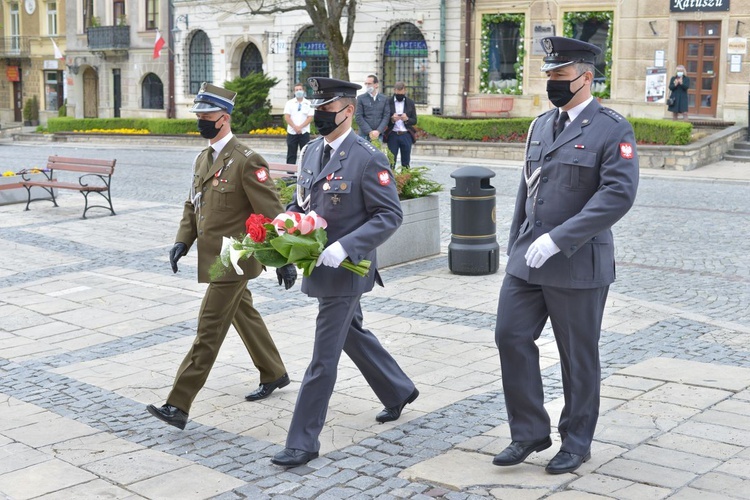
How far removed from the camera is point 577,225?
16.3 feet

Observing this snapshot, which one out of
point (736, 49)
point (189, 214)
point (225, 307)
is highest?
point (736, 49)

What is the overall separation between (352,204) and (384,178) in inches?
8.7

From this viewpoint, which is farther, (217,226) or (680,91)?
(680,91)

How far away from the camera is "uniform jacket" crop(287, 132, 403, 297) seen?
5.59 metres

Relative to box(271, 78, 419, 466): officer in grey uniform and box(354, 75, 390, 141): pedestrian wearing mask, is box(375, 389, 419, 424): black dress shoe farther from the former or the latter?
box(354, 75, 390, 141): pedestrian wearing mask

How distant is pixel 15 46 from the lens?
5538 cm

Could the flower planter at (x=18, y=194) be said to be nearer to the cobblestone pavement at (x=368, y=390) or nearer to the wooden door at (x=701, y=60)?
the cobblestone pavement at (x=368, y=390)

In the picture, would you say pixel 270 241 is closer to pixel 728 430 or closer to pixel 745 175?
pixel 728 430

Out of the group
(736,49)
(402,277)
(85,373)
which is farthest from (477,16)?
(85,373)

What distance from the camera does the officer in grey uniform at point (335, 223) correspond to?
554 centimetres

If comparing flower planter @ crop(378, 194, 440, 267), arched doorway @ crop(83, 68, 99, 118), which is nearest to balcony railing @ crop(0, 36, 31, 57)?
arched doorway @ crop(83, 68, 99, 118)

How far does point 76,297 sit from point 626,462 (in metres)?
6.20

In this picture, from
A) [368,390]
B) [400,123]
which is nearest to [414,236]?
[368,390]

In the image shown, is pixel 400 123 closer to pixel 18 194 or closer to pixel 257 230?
pixel 18 194
